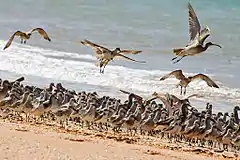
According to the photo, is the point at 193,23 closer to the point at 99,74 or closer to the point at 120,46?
the point at 99,74

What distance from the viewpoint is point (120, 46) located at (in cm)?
2978

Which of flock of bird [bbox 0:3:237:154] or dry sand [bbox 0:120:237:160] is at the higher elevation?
flock of bird [bbox 0:3:237:154]

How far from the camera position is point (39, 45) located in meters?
28.8

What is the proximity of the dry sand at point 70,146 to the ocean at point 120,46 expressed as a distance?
19.6ft

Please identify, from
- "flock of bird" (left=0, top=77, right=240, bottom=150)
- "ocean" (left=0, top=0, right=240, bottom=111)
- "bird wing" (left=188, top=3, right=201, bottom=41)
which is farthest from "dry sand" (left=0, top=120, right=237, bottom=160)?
"ocean" (left=0, top=0, right=240, bottom=111)

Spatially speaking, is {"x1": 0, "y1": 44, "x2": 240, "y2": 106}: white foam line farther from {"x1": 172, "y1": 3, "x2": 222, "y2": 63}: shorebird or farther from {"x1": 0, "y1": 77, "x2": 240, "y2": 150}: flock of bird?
{"x1": 172, "y1": 3, "x2": 222, "y2": 63}: shorebird

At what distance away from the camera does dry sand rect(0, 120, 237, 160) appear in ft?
31.5

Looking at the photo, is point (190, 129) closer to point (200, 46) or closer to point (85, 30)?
point (200, 46)

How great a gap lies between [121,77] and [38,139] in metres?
10.7

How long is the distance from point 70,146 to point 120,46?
763 inches

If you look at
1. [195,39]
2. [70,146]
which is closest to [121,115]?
[195,39]

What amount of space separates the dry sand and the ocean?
5.99 metres

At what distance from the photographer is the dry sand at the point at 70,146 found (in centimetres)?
960

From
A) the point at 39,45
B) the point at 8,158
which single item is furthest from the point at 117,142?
the point at 39,45
